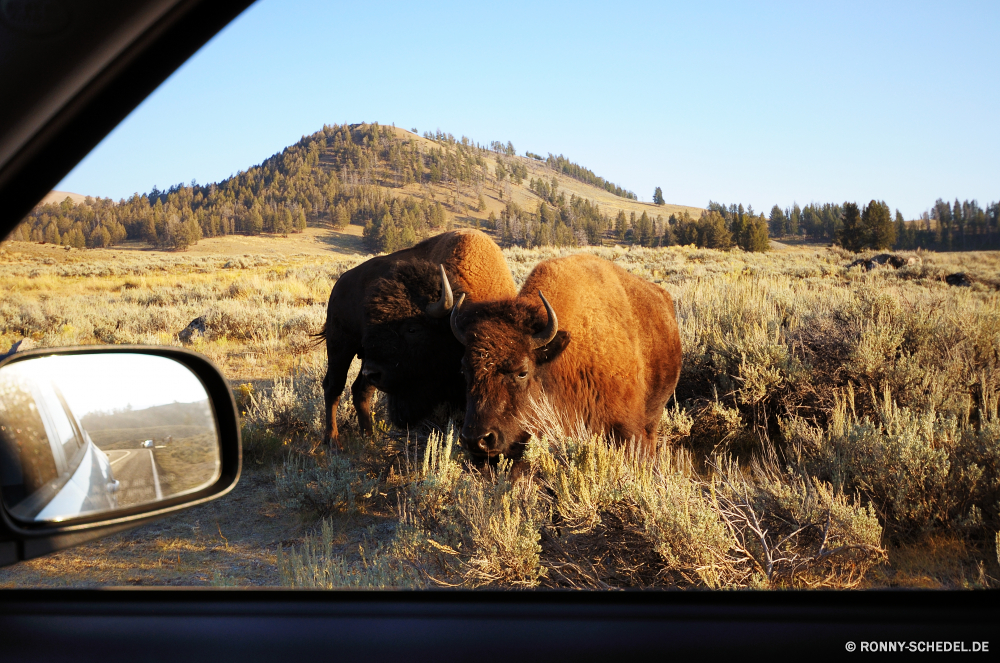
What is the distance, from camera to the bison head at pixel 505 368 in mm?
4184

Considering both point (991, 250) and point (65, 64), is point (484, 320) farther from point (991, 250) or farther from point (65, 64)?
point (991, 250)

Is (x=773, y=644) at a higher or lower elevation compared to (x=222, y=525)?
higher


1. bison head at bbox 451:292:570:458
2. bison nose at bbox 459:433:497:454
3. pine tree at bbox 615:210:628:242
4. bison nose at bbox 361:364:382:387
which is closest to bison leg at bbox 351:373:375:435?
bison nose at bbox 361:364:382:387

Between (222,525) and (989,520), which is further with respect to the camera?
(222,525)

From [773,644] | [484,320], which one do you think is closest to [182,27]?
[773,644]

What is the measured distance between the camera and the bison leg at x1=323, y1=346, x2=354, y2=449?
22.8 ft

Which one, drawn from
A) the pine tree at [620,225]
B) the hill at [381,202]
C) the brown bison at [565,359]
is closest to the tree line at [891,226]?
the brown bison at [565,359]

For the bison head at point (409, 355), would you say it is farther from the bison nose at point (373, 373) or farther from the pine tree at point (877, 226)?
the pine tree at point (877, 226)

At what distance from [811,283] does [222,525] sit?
9.31 metres

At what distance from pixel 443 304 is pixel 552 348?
1.47 m

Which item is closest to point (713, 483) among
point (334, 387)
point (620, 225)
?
point (334, 387)

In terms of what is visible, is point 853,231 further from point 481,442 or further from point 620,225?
point 620,225

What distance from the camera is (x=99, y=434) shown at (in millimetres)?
1542

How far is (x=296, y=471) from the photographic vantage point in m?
5.34
